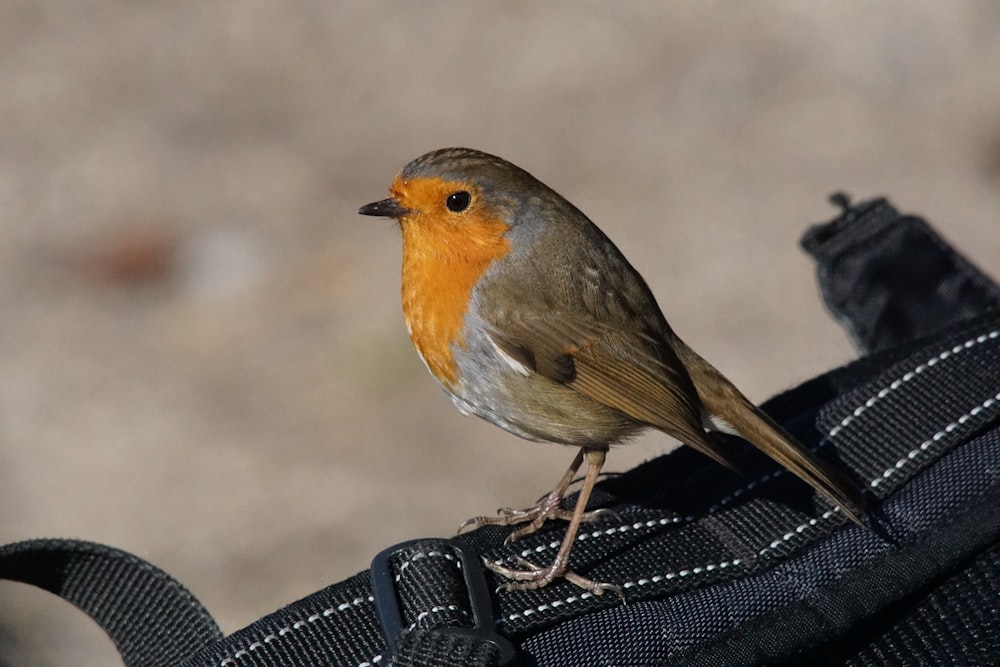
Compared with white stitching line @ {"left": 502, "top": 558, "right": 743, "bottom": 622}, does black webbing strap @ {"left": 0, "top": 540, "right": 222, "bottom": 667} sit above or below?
above

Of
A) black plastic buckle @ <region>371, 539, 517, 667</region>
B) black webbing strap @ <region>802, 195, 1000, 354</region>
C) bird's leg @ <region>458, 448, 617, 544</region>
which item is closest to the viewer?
black plastic buckle @ <region>371, 539, 517, 667</region>

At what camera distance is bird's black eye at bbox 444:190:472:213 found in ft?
9.27

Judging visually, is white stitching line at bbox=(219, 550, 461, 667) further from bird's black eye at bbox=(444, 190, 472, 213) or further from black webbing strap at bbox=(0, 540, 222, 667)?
bird's black eye at bbox=(444, 190, 472, 213)

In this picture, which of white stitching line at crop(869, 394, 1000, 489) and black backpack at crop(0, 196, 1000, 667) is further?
white stitching line at crop(869, 394, 1000, 489)

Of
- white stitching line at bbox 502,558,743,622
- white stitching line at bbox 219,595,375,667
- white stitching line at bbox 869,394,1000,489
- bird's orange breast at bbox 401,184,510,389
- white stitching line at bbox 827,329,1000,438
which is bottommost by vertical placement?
white stitching line at bbox 502,558,743,622

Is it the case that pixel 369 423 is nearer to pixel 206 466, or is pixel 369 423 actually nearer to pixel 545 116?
pixel 206 466

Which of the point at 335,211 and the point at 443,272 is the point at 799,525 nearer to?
the point at 443,272

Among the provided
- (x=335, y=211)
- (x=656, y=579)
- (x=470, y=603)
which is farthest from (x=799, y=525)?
(x=335, y=211)

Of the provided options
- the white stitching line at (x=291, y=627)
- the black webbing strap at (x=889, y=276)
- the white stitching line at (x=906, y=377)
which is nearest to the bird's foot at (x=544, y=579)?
the white stitching line at (x=291, y=627)

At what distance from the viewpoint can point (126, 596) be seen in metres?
2.22

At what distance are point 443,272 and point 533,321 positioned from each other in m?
0.24

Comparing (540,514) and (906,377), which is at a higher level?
(540,514)

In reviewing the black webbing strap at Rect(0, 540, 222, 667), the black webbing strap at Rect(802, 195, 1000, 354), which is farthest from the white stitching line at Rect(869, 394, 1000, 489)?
the black webbing strap at Rect(0, 540, 222, 667)

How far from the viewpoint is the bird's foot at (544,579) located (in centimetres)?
207
